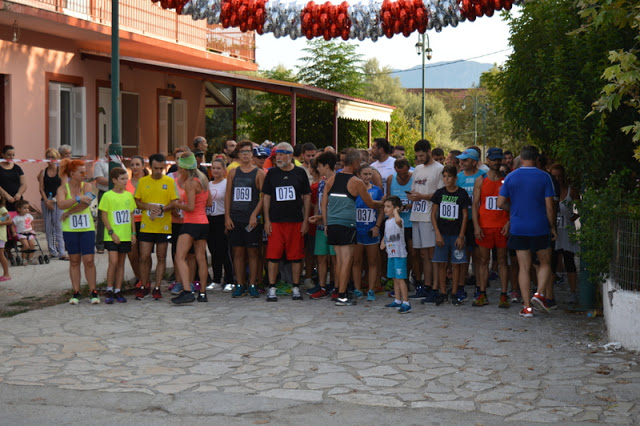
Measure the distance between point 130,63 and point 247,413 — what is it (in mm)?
15888

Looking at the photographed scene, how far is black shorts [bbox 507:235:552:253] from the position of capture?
34.4 feet

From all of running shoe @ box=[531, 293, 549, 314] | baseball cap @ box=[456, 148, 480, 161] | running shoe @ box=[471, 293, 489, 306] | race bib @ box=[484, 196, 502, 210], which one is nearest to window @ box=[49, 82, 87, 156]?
baseball cap @ box=[456, 148, 480, 161]

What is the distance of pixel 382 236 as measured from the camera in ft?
39.6

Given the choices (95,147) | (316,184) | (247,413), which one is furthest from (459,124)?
(247,413)

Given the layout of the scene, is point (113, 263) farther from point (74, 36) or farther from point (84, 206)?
point (74, 36)

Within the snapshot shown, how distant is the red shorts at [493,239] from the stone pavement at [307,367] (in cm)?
81

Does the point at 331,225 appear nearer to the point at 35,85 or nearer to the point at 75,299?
the point at 75,299

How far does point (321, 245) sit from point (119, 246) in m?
2.69

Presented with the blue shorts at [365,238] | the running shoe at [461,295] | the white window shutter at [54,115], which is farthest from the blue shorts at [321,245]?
the white window shutter at [54,115]

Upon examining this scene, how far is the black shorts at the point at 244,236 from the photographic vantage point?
38.9 feet

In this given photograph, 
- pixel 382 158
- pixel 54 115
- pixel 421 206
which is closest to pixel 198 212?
pixel 421 206

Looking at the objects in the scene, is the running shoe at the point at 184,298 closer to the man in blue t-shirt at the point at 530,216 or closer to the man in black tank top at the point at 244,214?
the man in black tank top at the point at 244,214

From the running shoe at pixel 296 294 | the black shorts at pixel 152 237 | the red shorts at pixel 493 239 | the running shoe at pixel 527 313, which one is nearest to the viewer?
the running shoe at pixel 527 313

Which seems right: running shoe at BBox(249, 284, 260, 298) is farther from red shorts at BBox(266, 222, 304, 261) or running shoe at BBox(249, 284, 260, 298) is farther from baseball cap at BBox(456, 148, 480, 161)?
baseball cap at BBox(456, 148, 480, 161)
